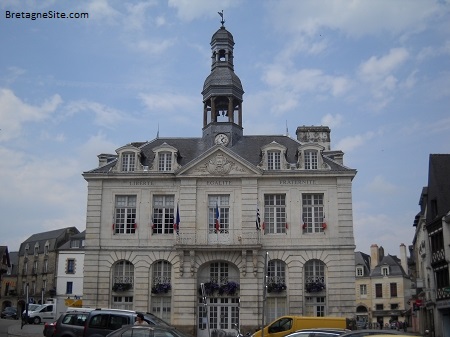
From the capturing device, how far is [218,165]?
39375 mm

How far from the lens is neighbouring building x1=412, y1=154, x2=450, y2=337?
3950cm

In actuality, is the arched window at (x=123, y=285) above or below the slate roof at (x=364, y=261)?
below

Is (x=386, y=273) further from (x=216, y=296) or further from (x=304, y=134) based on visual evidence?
(x=216, y=296)

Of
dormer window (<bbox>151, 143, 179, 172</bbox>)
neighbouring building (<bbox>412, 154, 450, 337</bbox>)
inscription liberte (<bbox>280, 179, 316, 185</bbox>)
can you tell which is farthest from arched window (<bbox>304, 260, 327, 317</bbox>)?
dormer window (<bbox>151, 143, 179, 172</bbox>)

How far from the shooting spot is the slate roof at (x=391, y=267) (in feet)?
238

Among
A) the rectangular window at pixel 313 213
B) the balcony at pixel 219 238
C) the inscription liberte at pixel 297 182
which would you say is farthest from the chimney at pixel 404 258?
the balcony at pixel 219 238

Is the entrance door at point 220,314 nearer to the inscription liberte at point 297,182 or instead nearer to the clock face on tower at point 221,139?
the inscription liberte at point 297,182

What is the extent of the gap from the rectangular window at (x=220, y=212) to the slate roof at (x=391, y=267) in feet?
130

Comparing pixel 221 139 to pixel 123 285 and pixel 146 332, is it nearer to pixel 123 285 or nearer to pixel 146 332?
pixel 123 285

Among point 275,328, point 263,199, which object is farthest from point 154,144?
point 275,328

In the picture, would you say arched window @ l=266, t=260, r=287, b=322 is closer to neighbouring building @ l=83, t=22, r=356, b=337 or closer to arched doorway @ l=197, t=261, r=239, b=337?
neighbouring building @ l=83, t=22, r=356, b=337

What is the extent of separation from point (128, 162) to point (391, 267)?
43.7 meters

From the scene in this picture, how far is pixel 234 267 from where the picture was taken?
38.5 m

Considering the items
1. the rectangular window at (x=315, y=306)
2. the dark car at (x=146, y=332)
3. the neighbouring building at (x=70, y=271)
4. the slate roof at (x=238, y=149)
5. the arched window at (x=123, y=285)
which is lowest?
the dark car at (x=146, y=332)
